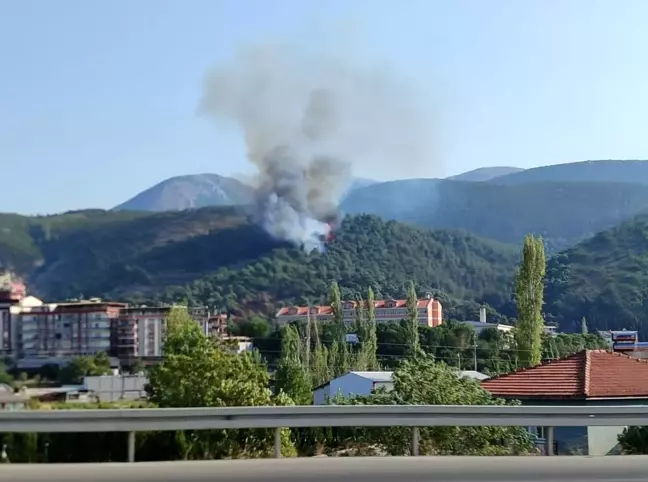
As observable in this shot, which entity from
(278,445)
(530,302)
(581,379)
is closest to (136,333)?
(581,379)

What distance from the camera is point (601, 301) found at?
A: 121125 mm

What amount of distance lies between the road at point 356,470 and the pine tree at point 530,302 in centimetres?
4566

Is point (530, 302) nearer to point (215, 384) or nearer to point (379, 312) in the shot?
point (379, 312)

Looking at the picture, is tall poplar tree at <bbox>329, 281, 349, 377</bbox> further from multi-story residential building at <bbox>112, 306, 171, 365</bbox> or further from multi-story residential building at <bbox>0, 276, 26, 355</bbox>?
multi-story residential building at <bbox>0, 276, 26, 355</bbox>

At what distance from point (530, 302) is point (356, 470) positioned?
50633mm

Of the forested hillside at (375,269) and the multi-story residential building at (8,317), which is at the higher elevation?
the forested hillside at (375,269)

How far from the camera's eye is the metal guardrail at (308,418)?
10.8 metres

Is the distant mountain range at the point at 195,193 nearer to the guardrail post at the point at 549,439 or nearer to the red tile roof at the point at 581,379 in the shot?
the red tile roof at the point at 581,379

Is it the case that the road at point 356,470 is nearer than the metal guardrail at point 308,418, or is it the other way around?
the road at point 356,470

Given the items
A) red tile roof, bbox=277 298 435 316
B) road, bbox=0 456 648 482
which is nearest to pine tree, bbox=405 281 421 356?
red tile roof, bbox=277 298 435 316

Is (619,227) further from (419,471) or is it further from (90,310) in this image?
(419,471)

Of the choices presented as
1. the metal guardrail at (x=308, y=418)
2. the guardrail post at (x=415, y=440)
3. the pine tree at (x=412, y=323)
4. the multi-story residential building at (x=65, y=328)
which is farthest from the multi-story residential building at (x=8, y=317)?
the pine tree at (x=412, y=323)

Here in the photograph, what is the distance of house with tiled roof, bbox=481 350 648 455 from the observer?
84.4ft

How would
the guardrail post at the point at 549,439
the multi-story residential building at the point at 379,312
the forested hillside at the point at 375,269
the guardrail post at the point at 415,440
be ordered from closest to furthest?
the guardrail post at the point at 415,440
the guardrail post at the point at 549,439
the multi-story residential building at the point at 379,312
the forested hillside at the point at 375,269
